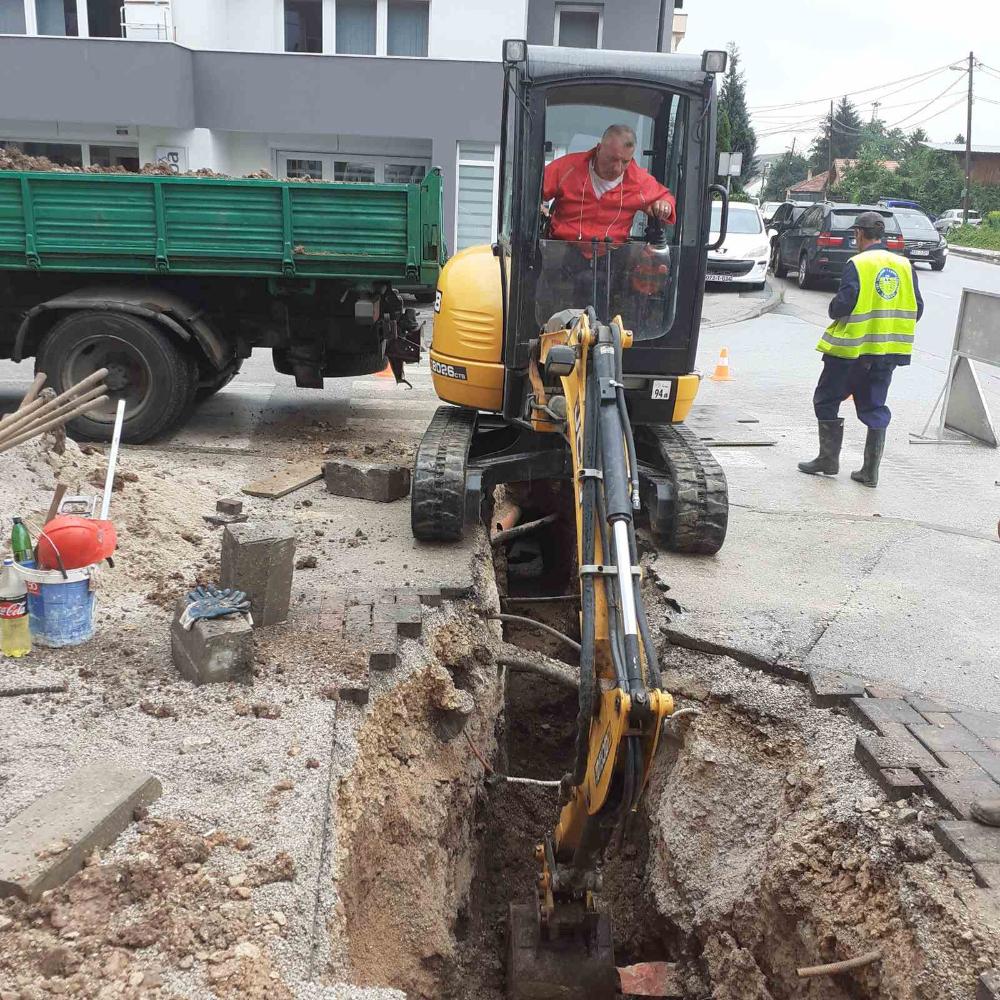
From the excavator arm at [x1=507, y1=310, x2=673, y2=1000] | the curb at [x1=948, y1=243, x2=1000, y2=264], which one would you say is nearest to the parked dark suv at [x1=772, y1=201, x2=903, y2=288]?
the curb at [x1=948, y1=243, x2=1000, y2=264]

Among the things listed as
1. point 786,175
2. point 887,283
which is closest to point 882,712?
point 887,283

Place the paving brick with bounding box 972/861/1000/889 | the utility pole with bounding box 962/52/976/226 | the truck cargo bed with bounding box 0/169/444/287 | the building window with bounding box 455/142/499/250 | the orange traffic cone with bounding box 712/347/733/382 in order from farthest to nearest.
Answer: the utility pole with bounding box 962/52/976/226, the building window with bounding box 455/142/499/250, the orange traffic cone with bounding box 712/347/733/382, the truck cargo bed with bounding box 0/169/444/287, the paving brick with bounding box 972/861/1000/889

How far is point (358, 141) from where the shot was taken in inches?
742

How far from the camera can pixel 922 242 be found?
950 inches

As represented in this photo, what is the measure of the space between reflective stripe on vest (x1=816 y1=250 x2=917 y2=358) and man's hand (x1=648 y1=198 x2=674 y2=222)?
2733mm

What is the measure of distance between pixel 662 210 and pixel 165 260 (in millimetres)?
4290

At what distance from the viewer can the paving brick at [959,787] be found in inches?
140

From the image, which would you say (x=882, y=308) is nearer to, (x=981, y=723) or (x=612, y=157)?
(x=612, y=157)

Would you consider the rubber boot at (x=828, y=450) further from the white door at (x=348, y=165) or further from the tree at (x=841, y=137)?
the tree at (x=841, y=137)

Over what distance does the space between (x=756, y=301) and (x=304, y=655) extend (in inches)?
672

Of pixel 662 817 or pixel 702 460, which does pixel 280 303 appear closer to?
pixel 702 460

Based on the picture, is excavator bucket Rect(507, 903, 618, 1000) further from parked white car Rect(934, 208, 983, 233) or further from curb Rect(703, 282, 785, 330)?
parked white car Rect(934, 208, 983, 233)

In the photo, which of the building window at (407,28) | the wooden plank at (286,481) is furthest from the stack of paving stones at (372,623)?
the building window at (407,28)

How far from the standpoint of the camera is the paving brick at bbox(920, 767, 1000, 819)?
3549mm
